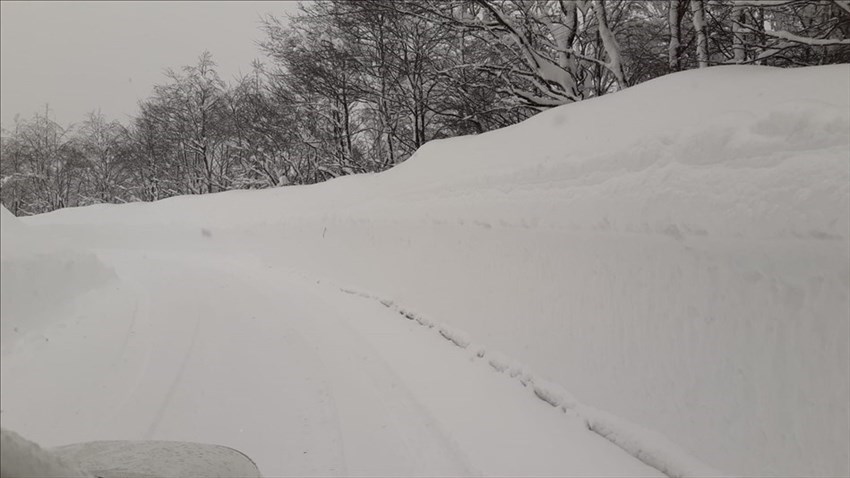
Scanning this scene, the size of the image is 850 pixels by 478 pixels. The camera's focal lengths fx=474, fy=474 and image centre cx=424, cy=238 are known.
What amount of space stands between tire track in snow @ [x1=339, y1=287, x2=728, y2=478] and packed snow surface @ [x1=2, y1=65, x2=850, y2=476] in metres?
0.01

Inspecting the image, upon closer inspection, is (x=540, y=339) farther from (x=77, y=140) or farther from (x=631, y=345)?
(x=77, y=140)

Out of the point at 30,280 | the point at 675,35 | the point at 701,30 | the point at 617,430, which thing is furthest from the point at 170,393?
the point at 675,35

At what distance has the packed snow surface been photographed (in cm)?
100

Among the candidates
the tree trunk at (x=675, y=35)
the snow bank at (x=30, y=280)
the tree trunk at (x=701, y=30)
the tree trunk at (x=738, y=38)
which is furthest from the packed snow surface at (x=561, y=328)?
the tree trunk at (x=738, y=38)

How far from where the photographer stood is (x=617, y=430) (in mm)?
2971

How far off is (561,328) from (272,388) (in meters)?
2.26

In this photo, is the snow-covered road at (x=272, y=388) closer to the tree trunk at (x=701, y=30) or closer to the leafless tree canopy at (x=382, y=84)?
the leafless tree canopy at (x=382, y=84)

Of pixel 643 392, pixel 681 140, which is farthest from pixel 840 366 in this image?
pixel 681 140

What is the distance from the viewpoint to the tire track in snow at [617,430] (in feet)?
8.40

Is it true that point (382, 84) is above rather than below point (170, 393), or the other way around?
above

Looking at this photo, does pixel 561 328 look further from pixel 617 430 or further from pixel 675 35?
Result: pixel 675 35

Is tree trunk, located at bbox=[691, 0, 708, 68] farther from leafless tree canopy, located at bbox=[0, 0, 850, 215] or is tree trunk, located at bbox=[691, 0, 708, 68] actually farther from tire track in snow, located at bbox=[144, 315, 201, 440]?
tire track in snow, located at bbox=[144, 315, 201, 440]

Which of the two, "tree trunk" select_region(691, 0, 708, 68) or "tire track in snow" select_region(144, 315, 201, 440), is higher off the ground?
"tree trunk" select_region(691, 0, 708, 68)

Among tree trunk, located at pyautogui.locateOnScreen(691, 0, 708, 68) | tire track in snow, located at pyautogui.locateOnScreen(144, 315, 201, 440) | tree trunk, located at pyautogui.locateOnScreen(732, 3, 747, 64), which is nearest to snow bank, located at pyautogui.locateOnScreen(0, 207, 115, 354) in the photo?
tire track in snow, located at pyautogui.locateOnScreen(144, 315, 201, 440)
